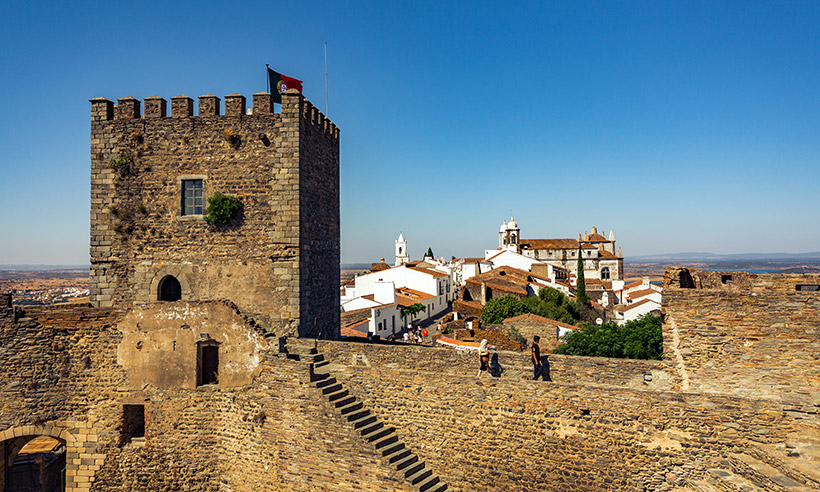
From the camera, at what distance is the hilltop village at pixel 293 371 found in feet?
31.3

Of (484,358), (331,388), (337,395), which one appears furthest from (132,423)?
(484,358)

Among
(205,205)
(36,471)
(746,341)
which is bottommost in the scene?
(36,471)

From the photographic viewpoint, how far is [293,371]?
11406mm

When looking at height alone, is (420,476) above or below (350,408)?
below

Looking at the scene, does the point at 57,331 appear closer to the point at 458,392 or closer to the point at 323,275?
the point at 323,275

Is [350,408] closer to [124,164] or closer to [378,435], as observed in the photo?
[378,435]

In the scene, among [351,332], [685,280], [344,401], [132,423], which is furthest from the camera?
[351,332]

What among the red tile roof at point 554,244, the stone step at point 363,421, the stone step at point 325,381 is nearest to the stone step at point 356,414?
the stone step at point 363,421

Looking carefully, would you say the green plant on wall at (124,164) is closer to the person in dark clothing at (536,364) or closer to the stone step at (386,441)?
the stone step at (386,441)

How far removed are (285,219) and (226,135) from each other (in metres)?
2.74

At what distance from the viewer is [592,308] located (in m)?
48.1

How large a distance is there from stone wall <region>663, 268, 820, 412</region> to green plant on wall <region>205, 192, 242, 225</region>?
10.4 m

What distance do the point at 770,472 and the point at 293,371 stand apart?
926 centimetres

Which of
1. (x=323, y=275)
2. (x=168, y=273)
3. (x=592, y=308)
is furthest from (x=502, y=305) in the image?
(x=168, y=273)
